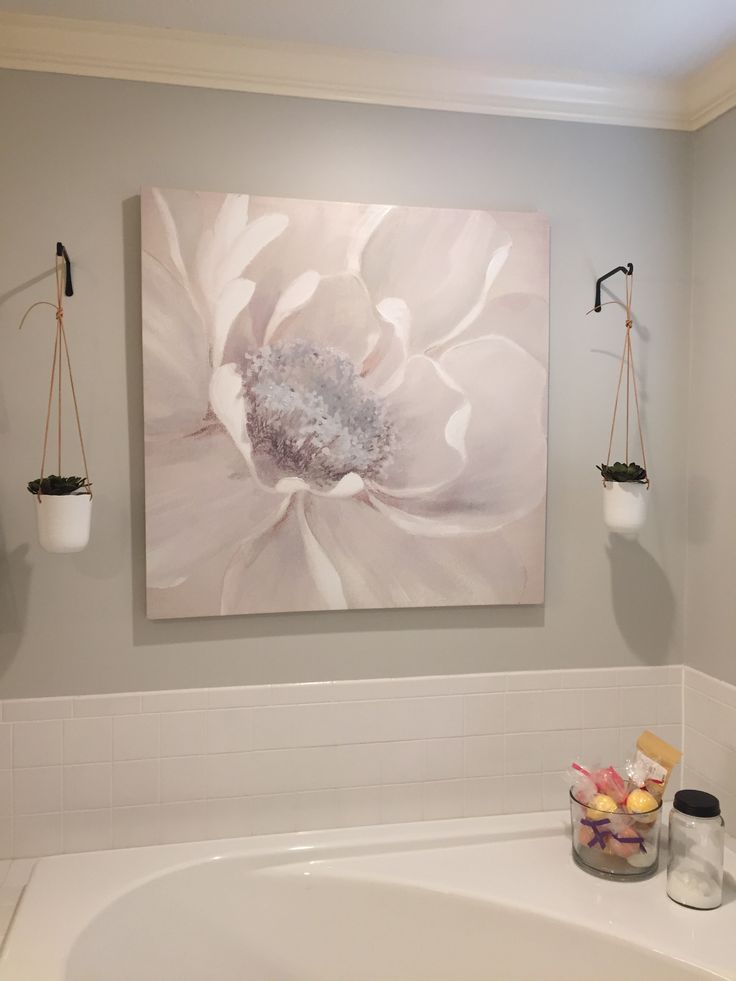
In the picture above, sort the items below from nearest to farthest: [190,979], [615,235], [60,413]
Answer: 1. [190,979]
2. [60,413]
3. [615,235]

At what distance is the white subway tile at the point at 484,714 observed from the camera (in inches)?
75.6

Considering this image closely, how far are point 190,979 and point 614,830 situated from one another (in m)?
0.96

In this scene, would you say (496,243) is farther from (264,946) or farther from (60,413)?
(264,946)

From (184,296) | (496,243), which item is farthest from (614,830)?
(184,296)

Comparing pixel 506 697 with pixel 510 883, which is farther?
pixel 506 697

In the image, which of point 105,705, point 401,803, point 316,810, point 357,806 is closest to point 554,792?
point 401,803

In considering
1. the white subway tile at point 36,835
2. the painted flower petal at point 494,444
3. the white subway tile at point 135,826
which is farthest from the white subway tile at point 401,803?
the white subway tile at point 36,835

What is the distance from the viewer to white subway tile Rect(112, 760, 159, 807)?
176 centimetres

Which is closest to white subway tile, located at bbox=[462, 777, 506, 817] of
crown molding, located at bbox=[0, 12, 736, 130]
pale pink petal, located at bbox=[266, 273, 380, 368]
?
pale pink petal, located at bbox=[266, 273, 380, 368]

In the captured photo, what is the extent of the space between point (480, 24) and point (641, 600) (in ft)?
4.66

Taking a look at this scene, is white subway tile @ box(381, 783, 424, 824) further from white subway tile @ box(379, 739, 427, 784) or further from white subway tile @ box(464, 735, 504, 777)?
white subway tile @ box(464, 735, 504, 777)

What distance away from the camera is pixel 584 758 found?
77.9 inches

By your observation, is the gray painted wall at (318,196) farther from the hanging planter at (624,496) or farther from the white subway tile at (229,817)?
the white subway tile at (229,817)

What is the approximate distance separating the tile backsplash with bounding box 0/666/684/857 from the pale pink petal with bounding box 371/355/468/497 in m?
0.50
